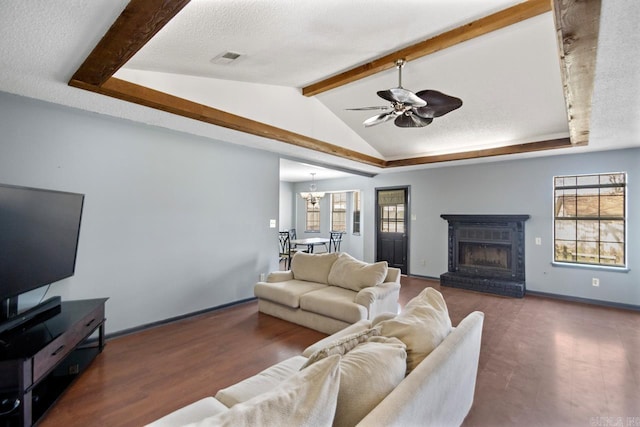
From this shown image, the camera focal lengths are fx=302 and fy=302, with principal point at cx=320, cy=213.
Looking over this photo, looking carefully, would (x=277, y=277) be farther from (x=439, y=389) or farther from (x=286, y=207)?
(x=286, y=207)

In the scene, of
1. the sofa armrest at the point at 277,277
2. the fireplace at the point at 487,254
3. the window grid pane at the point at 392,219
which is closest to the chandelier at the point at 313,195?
the window grid pane at the point at 392,219

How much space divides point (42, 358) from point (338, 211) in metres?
7.42

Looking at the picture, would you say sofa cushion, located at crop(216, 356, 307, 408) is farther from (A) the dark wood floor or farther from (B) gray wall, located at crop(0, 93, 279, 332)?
(B) gray wall, located at crop(0, 93, 279, 332)

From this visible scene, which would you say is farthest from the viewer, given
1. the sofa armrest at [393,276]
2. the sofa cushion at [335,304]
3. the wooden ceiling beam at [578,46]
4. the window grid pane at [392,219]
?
the window grid pane at [392,219]

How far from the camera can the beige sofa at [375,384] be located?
0.87 metres

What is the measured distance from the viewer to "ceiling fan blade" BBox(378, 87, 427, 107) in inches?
102

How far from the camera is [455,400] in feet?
5.35

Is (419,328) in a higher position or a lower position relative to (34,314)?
higher

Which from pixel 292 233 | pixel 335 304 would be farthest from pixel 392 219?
pixel 335 304

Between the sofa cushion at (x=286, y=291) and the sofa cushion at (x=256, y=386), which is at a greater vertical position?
the sofa cushion at (x=256, y=386)

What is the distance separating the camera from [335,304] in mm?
3336

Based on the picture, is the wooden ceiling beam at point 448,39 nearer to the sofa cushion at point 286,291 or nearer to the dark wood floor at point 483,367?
the sofa cushion at point 286,291

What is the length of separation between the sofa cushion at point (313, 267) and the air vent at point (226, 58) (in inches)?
105

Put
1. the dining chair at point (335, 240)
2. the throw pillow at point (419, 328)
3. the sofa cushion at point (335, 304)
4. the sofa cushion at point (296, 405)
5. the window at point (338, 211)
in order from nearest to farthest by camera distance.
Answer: the sofa cushion at point (296, 405) → the throw pillow at point (419, 328) → the sofa cushion at point (335, 304) → the dining chair at point (335, 240) → the window at point (338, 211)
